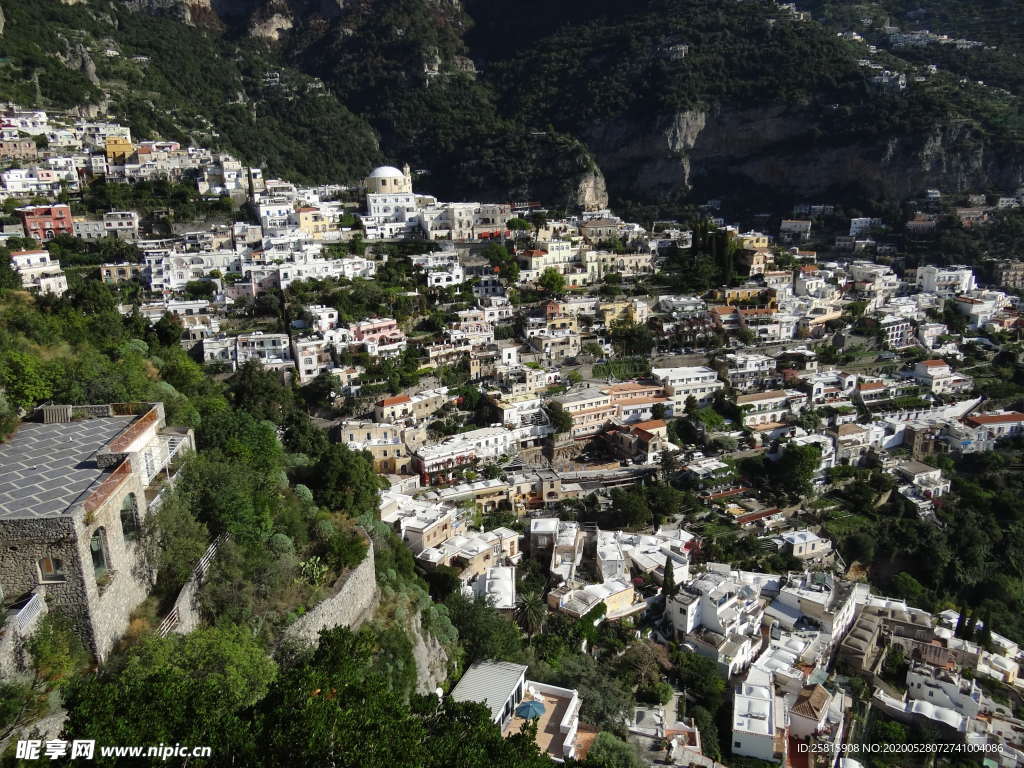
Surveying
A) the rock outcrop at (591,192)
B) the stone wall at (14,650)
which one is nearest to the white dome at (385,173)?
the rock outcrop at (591,192)

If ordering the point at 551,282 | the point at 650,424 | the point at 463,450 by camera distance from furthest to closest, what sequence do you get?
the point at 551,282
the point at 650,424
the point at 463,450

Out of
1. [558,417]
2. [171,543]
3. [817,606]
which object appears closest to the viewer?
[171,543]

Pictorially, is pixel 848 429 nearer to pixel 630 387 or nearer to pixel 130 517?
pixel 630 387

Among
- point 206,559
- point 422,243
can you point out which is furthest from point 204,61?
point 206,559

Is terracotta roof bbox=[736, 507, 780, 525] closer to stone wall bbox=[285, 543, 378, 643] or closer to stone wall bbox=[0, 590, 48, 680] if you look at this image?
stone wall bbox=[285, 543, 378, 643]

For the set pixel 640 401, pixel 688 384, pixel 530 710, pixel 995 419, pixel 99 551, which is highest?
pixel 99 551

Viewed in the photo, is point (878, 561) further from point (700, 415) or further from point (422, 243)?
point (422, 243)

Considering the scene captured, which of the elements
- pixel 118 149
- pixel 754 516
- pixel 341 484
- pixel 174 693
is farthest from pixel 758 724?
pixel 118 149
